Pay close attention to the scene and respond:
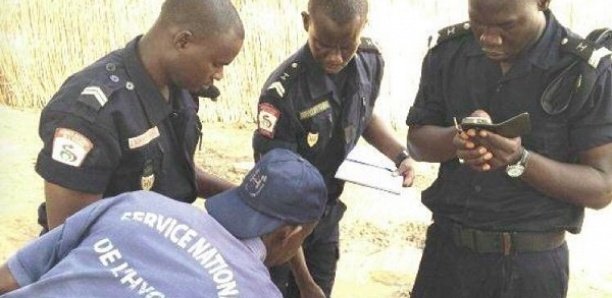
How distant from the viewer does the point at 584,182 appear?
7.20 feet

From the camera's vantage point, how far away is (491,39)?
7.35 ft

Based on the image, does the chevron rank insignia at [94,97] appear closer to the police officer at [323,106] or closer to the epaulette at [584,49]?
the police officer at [323,106]

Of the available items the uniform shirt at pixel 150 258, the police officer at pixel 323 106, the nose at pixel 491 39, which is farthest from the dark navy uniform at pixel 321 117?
the uniform shirt at pixel 150 258

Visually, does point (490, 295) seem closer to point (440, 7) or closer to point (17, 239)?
point (17, 239)

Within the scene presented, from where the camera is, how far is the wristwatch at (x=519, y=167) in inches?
85.7

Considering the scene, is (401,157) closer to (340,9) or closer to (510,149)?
(340,9)

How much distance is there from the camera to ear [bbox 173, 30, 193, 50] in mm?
2230

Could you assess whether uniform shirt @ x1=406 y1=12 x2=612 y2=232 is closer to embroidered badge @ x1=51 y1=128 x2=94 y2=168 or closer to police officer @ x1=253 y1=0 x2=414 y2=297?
police officer @ x1=253 y1=0 x2=414 y2=297

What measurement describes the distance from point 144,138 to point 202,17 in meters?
0.43

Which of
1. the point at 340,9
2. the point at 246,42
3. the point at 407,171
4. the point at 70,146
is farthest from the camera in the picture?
the point at 246,42

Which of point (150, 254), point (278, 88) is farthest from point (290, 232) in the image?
point (278, 88)

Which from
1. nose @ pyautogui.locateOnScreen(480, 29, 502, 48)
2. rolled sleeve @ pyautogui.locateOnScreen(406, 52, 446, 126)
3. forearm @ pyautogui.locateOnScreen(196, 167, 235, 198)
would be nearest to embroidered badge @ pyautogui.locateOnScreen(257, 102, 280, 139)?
forearm @ pyautogui.locateOnScreen(196, 167, 235, 198)

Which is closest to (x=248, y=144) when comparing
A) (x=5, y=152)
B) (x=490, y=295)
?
(x=5, y=152)

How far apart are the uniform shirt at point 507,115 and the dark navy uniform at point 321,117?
0.43 meters
